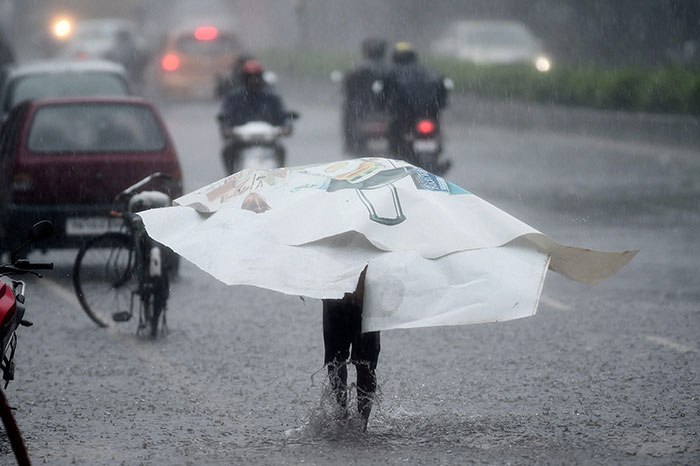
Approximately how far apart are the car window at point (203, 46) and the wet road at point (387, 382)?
24455 millimetres

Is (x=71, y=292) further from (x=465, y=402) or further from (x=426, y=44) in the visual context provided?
(x=426, y=44)

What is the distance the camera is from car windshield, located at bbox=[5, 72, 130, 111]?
17859 millimetres

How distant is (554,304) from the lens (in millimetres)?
10992

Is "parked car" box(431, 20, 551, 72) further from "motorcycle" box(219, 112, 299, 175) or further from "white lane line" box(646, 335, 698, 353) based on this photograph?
"white lane line" box(646, 335, 698, 353)

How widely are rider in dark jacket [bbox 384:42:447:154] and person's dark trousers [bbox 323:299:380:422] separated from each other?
11.4 m

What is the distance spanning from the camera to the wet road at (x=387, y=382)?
6.78 meters

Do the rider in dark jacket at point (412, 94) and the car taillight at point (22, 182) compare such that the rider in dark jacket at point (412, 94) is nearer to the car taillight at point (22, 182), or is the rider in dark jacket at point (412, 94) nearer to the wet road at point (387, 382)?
the wet road at point (387, 382)

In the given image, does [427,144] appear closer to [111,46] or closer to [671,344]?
[671,344]

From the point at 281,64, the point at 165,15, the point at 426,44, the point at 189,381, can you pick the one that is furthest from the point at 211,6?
the point at 189,381

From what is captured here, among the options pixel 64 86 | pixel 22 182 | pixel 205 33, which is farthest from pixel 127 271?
pixel 205 33

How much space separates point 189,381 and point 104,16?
70.9 meters

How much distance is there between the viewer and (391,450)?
21.9 feet

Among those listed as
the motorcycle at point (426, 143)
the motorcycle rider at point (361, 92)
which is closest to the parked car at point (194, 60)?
the motorcycle rider at point (361, 92)

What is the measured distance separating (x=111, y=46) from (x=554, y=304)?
122ft
